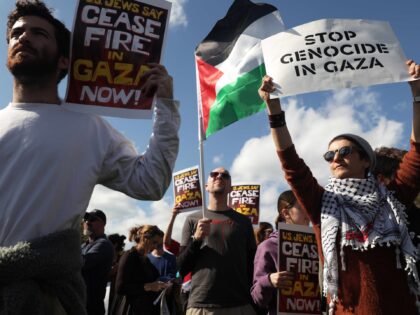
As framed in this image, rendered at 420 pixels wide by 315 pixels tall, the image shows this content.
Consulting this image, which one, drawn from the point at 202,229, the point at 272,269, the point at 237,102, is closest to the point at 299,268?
the point at 272,269

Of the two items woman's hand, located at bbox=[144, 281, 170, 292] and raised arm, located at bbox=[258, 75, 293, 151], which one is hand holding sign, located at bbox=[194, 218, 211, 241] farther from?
woman's hand, located at bbox=[144, 281, 170, 292]

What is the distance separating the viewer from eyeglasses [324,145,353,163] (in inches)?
118

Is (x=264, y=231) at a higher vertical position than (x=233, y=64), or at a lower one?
lower

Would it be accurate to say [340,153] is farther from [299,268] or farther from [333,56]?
[299,268]

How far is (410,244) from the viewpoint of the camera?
105 inches

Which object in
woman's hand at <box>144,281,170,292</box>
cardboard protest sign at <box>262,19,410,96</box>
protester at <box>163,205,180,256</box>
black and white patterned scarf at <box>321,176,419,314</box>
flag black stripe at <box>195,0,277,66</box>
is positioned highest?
flag black stripe at <box>195,0,277,66</box>

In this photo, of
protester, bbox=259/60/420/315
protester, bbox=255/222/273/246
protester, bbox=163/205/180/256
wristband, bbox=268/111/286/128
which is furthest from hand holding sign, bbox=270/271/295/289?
protester, bbox=163/205/180/256

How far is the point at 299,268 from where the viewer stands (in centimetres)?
353

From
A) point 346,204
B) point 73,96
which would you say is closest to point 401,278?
point 346,204

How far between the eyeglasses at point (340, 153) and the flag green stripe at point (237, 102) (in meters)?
1.26

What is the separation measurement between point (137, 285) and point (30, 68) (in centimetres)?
438

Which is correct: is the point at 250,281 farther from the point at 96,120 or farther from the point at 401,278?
the point at 96,120

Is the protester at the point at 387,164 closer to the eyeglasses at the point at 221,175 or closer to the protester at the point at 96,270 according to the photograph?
the eyeglasses at the point at 221,175

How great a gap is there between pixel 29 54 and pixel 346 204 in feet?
6.69
